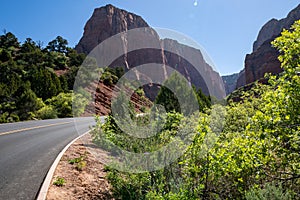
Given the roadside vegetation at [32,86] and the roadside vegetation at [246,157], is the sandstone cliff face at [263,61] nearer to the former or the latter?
the roadside vegetation at [32,86]

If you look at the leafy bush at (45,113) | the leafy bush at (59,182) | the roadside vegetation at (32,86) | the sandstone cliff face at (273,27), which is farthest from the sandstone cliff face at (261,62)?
the leafy bush at (59,182)

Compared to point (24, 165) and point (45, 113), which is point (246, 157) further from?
point (45, 113)

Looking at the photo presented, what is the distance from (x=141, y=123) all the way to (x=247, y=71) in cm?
9409

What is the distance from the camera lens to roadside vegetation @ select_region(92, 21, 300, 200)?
132 inches

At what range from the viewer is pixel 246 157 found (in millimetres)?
3678

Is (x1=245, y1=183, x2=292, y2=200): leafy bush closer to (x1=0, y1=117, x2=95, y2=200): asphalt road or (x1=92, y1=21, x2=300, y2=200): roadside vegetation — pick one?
(x1=92, y1=21, x2=300, y2=200): roadside vegetation

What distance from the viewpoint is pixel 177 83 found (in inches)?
639

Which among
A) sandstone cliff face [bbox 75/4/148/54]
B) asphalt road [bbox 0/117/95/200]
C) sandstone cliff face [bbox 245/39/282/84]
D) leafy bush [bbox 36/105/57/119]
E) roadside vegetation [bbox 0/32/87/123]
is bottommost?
asphalt road [bbox 0/117/95/200]

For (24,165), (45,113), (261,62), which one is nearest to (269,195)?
(24,165)

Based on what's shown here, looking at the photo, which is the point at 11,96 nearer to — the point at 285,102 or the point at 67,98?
the point at 67,98

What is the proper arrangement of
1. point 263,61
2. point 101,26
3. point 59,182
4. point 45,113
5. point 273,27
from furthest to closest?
point 273,27 < point 101,26 < point 263,61 < point 45,113 < point 59,182

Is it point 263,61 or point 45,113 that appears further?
point 263,61

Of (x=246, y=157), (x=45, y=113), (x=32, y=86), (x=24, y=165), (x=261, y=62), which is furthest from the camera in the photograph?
(x=261, y=62)

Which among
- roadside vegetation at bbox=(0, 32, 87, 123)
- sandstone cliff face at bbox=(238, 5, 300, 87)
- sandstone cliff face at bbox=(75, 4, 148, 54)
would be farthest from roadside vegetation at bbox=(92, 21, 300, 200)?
sandstone cliff face at bbox=(75, 4, 148, 54)
